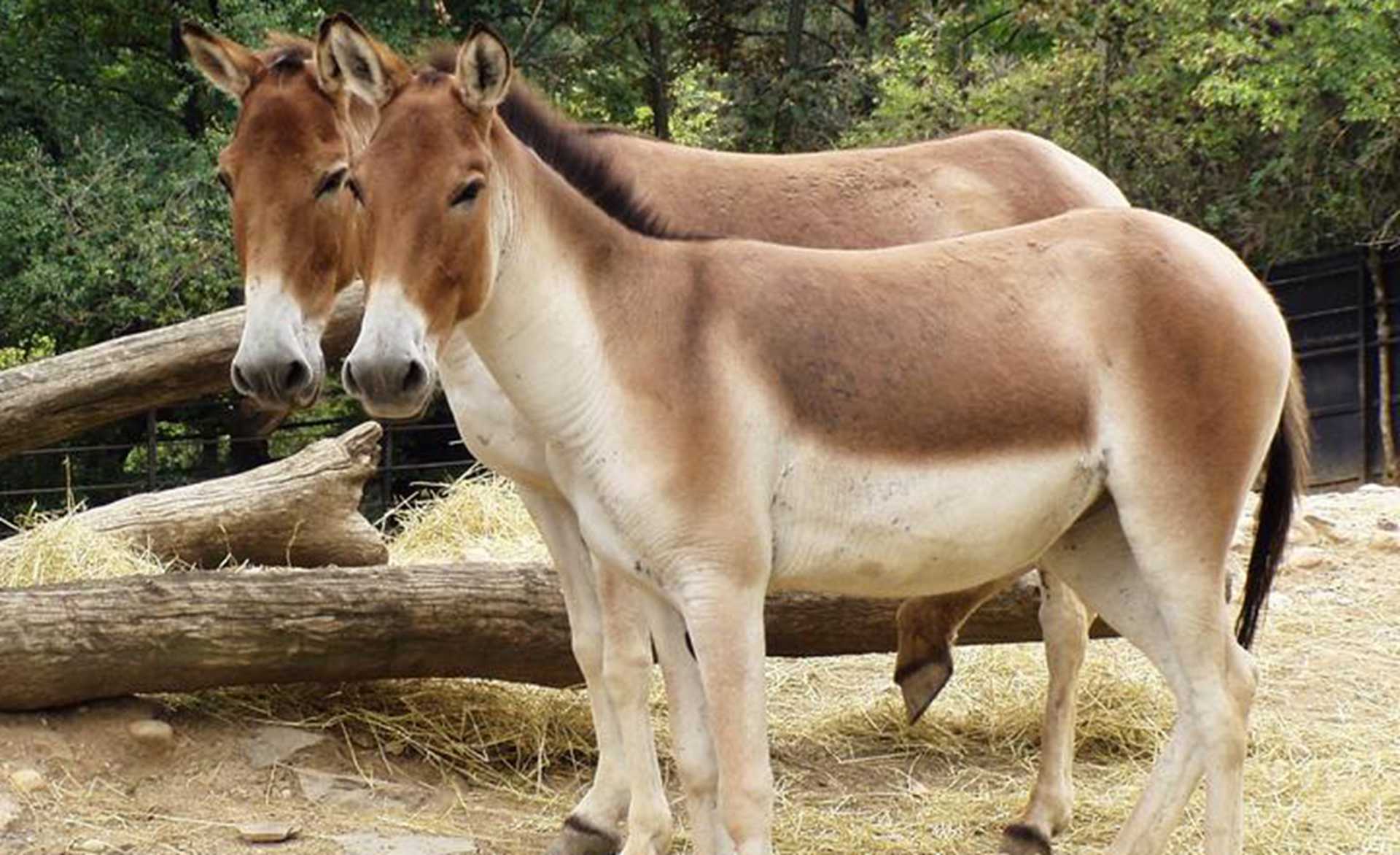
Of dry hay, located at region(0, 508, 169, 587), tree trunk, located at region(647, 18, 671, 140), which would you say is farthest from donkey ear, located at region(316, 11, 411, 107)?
tree trunk, located at region(647, 18, 671, 140)

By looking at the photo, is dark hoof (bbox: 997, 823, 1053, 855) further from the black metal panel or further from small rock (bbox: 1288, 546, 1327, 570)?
the black metal panel

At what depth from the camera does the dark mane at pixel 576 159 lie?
427 centimetres

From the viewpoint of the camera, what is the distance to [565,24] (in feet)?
67.9

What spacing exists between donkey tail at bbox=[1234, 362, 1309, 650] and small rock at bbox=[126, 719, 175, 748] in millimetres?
3331

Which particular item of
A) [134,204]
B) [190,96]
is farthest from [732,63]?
[134,204]

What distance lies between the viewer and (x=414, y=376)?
11.6 feet

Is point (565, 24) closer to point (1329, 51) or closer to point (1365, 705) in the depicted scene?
point (1329, 51)

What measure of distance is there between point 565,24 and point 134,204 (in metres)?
6.66

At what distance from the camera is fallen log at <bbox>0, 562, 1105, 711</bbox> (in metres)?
5.45

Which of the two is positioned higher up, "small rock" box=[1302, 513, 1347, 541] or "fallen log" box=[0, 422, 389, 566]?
"fallen log" box=[0, 422, 389, 566]

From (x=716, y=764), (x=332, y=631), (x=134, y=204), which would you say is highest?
(x=716, y=764)

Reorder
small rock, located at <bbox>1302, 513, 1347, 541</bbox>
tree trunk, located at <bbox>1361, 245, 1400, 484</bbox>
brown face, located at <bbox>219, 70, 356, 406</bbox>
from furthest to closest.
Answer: tree trunk, located at <bbox>1361, 245, 1400, 484</bbox>
small rock, located at <bbox>1302, 513, 1347, 541</bbox>
brown face, located at <bbox>219, 70, 356, 406</bbox>

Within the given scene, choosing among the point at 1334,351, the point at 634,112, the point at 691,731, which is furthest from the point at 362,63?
the point at 634,112

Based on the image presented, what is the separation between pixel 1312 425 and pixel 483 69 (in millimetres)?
15304
